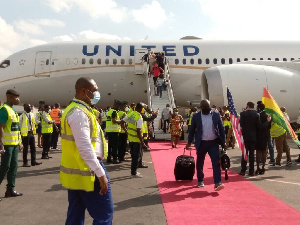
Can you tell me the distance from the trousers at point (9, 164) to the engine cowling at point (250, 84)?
30.3 ft

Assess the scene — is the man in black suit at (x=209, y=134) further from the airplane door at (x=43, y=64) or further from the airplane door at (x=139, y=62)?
the airplane door at (x=43, y=64)

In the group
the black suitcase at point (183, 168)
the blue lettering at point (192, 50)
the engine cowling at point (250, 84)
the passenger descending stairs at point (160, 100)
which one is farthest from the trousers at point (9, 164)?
the blue lettering at point (192, 50)

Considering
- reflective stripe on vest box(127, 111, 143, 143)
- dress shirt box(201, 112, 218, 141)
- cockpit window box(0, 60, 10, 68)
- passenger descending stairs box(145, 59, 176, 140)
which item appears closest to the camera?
dress shirt box(201, 112, 218, 141)

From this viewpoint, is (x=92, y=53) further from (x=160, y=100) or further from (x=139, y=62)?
(x=160, y=100)

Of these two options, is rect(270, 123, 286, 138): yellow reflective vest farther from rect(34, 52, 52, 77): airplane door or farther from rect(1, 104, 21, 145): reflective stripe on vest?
rect(34, 52, 52, 77): airplane door

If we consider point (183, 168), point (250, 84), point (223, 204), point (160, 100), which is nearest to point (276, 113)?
point (183, 168)

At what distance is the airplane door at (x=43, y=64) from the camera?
16562 mm

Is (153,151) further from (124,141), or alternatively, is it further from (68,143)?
(68,143)

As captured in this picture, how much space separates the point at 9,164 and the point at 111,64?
11465 millimetres

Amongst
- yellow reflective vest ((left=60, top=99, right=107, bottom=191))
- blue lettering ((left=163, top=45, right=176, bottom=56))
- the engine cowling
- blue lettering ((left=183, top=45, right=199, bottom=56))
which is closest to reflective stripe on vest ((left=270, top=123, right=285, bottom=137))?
the engine cowling

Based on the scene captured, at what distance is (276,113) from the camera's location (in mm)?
7984

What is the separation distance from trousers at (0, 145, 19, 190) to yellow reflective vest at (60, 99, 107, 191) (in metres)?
3.08

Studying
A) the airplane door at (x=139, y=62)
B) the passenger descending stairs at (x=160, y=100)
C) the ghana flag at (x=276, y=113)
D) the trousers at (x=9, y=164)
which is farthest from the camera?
the airplane door at (x=139, y=62)

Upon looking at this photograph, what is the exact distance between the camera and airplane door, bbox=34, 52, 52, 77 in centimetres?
1656
